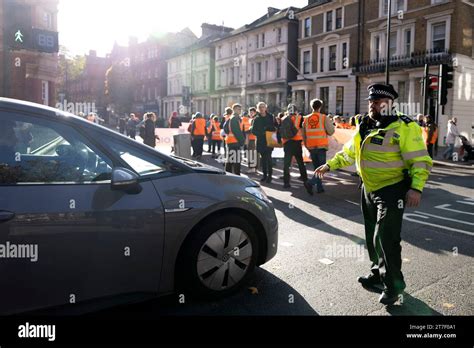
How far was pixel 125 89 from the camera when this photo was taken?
68812 mm

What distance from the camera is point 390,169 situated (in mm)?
3711

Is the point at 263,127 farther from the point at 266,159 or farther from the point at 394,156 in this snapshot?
the point at 394,156

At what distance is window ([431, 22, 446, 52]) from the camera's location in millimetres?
28688

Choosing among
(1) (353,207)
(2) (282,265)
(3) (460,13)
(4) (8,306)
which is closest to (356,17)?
(3) (460,13)

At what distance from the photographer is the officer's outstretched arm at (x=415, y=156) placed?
3555mm

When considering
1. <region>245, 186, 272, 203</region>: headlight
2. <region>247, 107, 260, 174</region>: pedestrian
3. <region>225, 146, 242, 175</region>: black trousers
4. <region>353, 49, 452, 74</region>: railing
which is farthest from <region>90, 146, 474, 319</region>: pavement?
<region>353, 49, 452, 74</region>: railing

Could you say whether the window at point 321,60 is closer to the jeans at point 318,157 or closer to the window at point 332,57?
the window at point 332,57

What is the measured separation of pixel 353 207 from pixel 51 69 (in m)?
29.4

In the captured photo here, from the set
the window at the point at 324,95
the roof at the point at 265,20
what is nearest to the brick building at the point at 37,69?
the roof at the point at 265,20

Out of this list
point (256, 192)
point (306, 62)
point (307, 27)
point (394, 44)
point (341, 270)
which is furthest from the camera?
point (306, 62)

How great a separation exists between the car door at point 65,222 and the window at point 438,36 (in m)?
30.3

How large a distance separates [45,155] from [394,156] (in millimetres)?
2796

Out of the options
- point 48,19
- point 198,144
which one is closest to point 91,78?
point 48,19

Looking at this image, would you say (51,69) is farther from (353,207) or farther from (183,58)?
(183,58)
